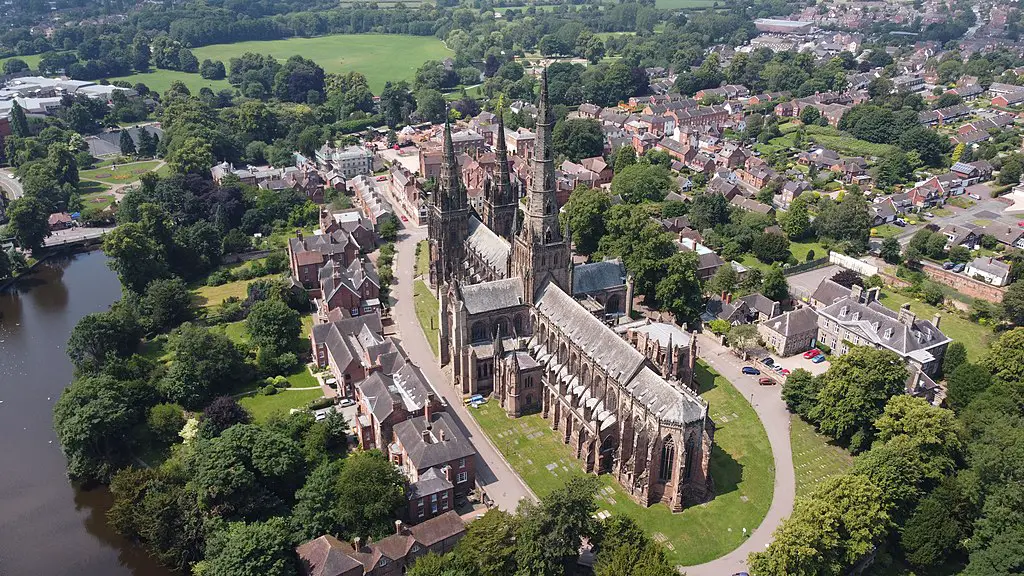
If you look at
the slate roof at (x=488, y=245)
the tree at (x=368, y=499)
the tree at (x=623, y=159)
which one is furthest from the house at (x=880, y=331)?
the tree at (x=623, y=159)

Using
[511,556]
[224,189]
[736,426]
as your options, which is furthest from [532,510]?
[224,189]

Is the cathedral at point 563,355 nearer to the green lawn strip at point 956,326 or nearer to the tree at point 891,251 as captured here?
the green lawn strip at point 956,326

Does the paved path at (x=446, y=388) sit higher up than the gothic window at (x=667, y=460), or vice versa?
the gothic window at (x=667, y=460)

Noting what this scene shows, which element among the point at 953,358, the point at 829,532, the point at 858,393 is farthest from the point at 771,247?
the point at 829,532

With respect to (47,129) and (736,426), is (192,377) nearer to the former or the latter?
(736,426)

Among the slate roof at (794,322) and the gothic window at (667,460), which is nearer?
the gothic window at (667,460)

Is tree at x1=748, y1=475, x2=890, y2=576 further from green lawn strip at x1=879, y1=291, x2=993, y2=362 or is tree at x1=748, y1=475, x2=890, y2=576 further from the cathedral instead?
green lawn strip at x1=879, y1=291, x2=993, y2=362

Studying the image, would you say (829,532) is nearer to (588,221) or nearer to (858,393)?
(858,393)
